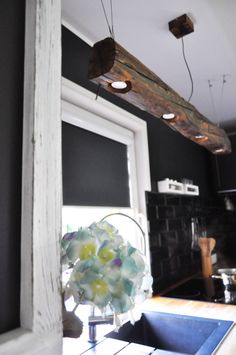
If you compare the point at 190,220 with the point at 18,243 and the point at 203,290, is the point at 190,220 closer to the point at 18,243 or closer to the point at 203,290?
the point at 203,290

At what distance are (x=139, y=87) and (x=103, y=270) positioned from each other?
0.79 meters

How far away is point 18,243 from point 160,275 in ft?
5.85

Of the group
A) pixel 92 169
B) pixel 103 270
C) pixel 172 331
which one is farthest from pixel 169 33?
pixel 172 331

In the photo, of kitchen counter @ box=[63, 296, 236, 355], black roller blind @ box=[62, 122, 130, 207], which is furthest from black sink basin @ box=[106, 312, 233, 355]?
black roller blind @ box=[62, 122, 130, 207]

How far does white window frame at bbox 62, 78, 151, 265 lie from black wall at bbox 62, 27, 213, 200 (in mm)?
91

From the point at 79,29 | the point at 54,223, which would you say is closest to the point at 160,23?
the point at 79,29

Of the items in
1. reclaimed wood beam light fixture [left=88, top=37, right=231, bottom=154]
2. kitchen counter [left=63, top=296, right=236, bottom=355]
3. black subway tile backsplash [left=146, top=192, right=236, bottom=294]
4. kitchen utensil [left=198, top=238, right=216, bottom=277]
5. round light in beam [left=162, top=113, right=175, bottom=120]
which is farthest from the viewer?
kitchen utensil [left=198, top=238, right=216, bottom=277]

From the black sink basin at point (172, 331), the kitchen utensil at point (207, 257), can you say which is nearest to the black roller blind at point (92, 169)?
the black sink basin at point (172, 331)

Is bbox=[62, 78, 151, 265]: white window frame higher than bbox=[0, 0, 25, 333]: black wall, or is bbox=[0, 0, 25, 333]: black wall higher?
bbox=[62, 78, 151, 265]: white window frame

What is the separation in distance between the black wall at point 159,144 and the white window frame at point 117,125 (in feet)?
0.30

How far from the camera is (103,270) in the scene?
1.97 ft

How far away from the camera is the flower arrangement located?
594 mm

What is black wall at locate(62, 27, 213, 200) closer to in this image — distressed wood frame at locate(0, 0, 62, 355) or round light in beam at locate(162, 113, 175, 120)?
round light in beam at locate(162, 113, 175, 120)

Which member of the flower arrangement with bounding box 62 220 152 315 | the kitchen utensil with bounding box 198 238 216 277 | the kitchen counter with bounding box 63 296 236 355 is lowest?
the kitchen counter with bounding box 63 296 236 355
